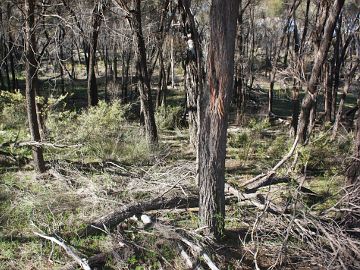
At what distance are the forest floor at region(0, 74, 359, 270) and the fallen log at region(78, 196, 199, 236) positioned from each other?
0.03 meters

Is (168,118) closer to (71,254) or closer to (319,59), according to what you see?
(319,59)

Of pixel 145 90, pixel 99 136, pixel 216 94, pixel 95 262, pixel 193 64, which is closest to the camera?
pixel 216 94

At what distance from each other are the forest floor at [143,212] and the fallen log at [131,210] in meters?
0.03

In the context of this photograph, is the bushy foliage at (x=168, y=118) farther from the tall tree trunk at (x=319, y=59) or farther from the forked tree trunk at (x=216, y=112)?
the forked tree trunk at (x=216, y=112)

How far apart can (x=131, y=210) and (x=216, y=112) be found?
6.98ft

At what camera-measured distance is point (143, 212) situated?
5898 millimetres

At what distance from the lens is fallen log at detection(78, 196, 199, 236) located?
5430 millimetres

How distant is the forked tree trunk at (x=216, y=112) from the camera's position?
14.2ft

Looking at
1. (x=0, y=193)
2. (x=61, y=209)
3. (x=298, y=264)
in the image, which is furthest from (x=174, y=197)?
(x=0, y=193)

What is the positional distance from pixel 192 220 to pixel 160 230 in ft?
2.07

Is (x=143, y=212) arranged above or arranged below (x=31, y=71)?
below

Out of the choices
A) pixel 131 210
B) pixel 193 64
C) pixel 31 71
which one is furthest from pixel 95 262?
pixel 193 64

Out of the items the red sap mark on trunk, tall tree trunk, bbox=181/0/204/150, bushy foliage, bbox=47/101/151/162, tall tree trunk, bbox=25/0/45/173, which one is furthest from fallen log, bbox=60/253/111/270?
bushy foliage, bbox=47/101/151/162

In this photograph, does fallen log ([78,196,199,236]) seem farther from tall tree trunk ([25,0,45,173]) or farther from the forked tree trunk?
tall tree trunk ([25,0,45,173])
